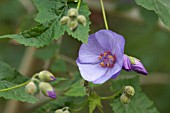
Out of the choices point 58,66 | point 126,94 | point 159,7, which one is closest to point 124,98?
point 126,94

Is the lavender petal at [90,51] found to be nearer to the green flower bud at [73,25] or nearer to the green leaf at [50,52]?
the green flower bud at [73,25]

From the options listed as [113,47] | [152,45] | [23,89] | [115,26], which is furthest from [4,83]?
[115,26]

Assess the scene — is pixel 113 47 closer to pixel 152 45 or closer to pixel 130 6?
pixel 130 6

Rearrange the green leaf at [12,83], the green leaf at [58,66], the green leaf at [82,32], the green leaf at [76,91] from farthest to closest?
the green leaf at [58,66] → the green leaf at [76,91] → the green leaf at [12,83] → the green leaf at [82,32]

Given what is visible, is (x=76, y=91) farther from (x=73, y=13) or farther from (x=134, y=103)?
(x=73, y=13)

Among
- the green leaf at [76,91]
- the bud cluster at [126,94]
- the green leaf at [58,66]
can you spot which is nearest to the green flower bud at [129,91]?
the bud cluster at [126,94]

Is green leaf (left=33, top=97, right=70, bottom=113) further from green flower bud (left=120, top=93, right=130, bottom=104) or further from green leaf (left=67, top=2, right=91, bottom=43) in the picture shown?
green leaf (left=67, top=2, right=91, bottom=43)
